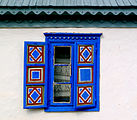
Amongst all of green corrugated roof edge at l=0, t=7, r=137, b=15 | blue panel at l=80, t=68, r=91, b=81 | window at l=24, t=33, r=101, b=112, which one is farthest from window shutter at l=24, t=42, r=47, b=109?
blue panel at l=80, t=68, r=91, b=81

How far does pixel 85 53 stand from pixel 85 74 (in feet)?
1.35

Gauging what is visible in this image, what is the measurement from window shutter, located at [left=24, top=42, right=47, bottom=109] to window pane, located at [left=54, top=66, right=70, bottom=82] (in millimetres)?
328

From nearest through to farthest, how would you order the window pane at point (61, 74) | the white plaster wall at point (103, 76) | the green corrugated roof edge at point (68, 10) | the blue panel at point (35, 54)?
the green corrugated roof edge at point (68, 10) < the blue panel at point (35, 54) < the white plaster wall at point (103, 76) < the window pane at point (61, 74)

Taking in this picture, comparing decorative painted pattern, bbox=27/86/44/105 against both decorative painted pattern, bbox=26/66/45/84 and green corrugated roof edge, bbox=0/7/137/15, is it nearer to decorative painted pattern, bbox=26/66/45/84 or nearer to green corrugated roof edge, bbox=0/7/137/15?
decorative painted pattern, bbox=26/66/45/84

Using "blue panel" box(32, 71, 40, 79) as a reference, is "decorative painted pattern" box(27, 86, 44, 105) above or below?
below

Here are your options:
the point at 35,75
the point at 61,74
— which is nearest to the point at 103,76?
the point at 61,74

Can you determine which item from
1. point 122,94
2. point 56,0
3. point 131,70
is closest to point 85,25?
point 56,0

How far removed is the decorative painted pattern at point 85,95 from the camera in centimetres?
319

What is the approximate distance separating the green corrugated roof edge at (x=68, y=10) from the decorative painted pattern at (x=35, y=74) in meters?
1.03

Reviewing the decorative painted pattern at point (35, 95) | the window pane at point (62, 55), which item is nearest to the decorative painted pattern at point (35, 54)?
the window pane at point (62, 55)

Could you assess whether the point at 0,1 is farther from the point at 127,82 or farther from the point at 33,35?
the point at 127,82

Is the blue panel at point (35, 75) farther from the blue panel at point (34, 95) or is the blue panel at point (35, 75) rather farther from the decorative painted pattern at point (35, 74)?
the blue panel at point (34, 95)

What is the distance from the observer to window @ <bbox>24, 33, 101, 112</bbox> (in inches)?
123

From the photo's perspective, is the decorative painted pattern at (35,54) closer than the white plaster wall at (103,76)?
Yes
